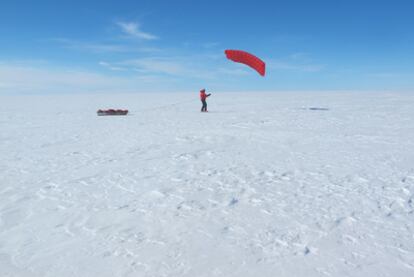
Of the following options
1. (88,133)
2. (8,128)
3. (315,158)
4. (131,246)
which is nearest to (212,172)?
(315,158)

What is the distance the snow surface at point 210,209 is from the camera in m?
3.32

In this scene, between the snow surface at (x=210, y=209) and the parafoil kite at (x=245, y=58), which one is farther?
the parafoil kite at (x=245, y=58)

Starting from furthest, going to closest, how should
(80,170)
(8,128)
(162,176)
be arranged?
(8,128) < (80,170) < (162,176)

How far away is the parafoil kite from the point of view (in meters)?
17.4

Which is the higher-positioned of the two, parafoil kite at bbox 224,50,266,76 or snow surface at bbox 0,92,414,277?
parafoil kite at bbox 224,50,266,76

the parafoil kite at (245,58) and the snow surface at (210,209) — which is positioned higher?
the parafoil kite at (245,58)

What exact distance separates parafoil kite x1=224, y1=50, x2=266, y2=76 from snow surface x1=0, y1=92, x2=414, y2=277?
9.25m

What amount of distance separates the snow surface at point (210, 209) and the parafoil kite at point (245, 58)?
9.25 metres

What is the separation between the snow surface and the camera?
131 inches

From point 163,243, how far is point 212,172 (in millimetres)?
2719

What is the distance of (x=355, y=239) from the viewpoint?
3703mm

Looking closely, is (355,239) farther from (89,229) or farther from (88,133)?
(88,133)

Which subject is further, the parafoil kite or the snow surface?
the parafoil kite

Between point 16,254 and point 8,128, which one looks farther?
point 8,128
